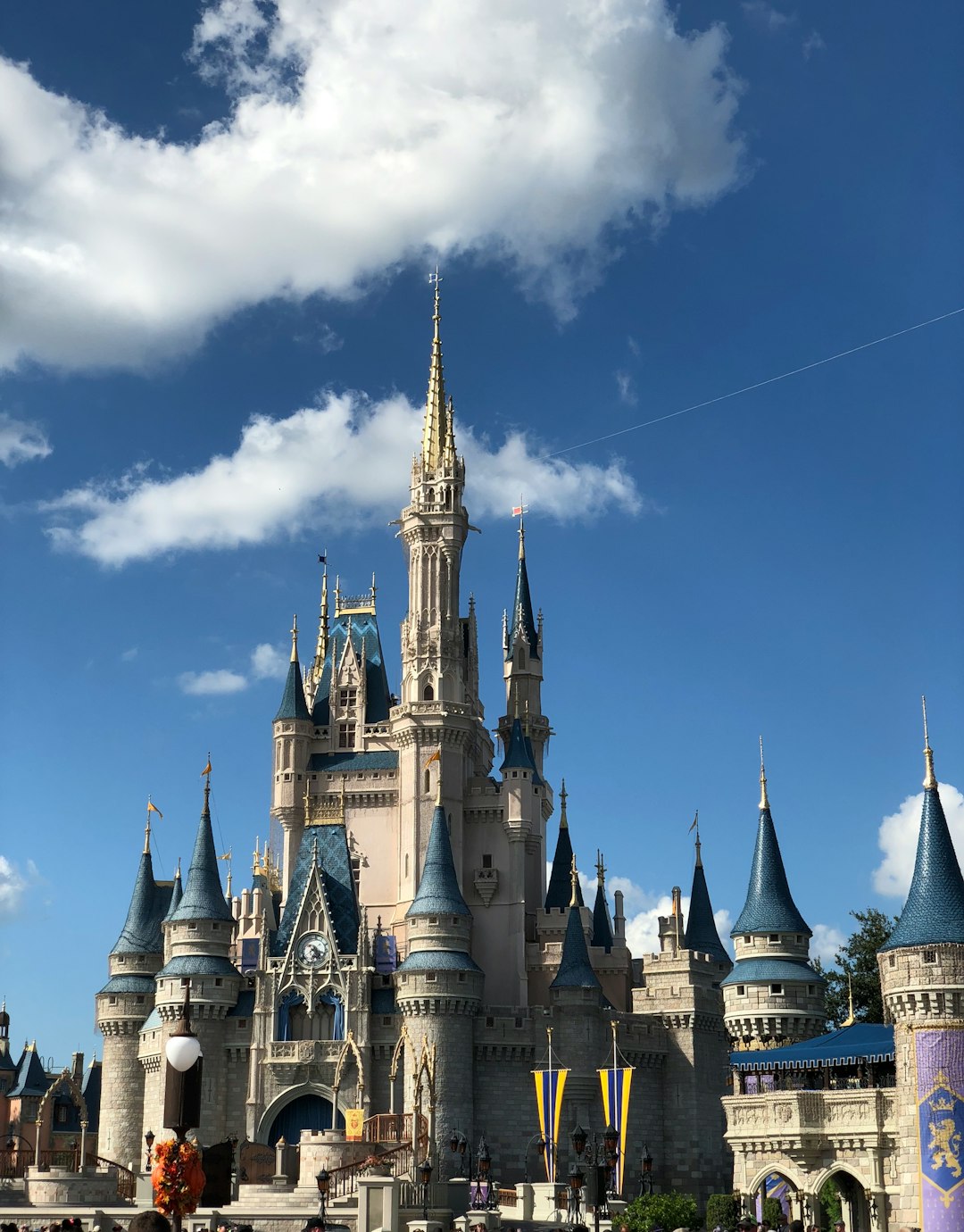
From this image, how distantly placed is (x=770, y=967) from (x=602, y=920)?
1410 centimetres

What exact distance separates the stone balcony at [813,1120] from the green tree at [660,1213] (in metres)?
2.87

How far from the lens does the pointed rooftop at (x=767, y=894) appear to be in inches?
2554

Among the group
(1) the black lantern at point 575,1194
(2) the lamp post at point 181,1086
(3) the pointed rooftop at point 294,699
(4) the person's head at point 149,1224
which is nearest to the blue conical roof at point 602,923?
(3) the pointed rooftop at point 294,699

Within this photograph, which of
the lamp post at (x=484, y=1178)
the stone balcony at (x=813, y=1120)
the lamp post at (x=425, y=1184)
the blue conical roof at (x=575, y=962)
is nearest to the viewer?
the lamp post at (x=425, y=1184)

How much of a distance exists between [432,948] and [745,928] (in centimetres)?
1229

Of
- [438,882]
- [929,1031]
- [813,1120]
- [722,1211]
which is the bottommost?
[722,1211]

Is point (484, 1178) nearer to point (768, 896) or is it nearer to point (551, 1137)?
point (551, 1137)

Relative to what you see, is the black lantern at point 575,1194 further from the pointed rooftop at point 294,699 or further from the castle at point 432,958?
the pointed rooftop at point 294,699

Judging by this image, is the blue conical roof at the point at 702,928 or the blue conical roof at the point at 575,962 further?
the blue conical roof at the point at 702,928

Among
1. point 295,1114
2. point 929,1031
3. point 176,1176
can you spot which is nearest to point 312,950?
point 295,1114

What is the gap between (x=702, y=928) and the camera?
77000 millimetres

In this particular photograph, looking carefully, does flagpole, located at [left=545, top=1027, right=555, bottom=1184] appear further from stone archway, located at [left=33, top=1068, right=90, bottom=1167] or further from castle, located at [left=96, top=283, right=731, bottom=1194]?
stone archway, located at [left=33, top=1068, right=90, bottom=1167]

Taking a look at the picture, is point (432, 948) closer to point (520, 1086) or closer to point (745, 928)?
point (520, 1086)

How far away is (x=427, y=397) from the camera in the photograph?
82125 mm
